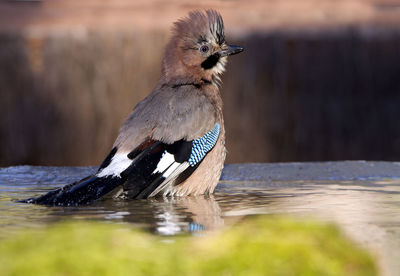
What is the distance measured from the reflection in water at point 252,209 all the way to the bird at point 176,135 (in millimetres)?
114

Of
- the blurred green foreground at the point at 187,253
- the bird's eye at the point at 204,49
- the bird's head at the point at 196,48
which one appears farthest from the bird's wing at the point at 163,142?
the blurred green foreground at the point at 187,253

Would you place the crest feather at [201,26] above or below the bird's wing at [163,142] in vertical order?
above

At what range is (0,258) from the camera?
2.60 meters

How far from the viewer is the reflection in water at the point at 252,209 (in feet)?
10.6

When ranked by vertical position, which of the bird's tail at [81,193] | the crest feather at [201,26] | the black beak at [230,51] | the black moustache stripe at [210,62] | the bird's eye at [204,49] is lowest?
the bird's tail at [81,193]

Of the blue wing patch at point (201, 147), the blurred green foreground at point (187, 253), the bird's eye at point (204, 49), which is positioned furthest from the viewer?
the bird's eye at point (204, 49)

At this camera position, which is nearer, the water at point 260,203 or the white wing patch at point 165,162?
the water at point 260,203

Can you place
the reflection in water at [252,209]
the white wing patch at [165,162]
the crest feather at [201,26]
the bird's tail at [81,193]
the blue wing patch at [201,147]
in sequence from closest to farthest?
the reflection in water at [252,209]
the bird's tail at [81,193]
the white wing patch at [165,162]
the blue wing patch at [201,147]
the crest feather at [201,26]

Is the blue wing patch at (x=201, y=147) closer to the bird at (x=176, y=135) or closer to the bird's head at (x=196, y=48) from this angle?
the bird at (x=176, y=135)

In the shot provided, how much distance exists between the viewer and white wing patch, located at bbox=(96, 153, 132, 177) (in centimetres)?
459

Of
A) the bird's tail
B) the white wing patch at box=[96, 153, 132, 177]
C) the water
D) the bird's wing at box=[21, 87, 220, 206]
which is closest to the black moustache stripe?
the bird's wing at box=[21, 87, 220, 206]

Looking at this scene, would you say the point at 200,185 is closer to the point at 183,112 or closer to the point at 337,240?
the point at 183,112

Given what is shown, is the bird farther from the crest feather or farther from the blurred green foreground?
the blurred green foreground

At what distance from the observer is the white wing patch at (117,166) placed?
4.59 m
